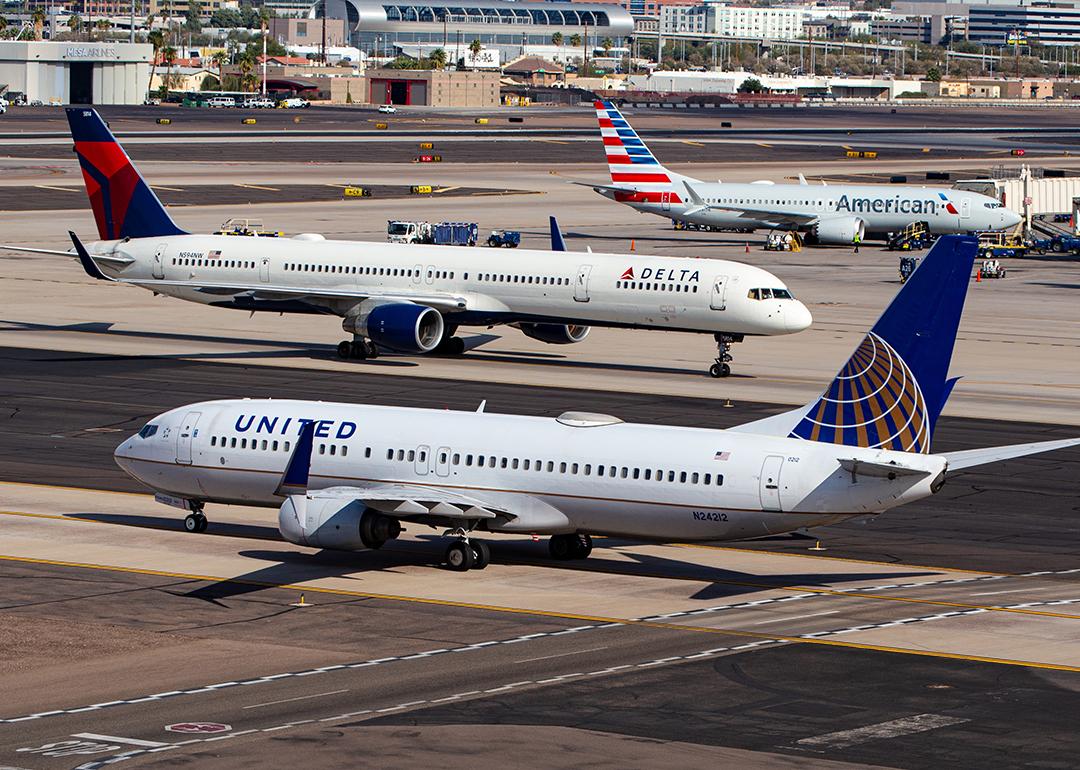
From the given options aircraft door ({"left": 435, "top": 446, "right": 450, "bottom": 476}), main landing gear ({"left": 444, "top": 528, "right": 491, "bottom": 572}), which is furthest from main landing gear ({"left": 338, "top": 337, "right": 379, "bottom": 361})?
main landing gear ({"left": 444, "top": 528, "right": 491, "bottom": 572})

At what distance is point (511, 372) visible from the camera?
246ft

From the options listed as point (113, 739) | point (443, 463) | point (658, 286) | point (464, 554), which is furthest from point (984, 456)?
point (658, 286)

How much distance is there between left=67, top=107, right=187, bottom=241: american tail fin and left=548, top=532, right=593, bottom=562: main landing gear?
41.7 metres

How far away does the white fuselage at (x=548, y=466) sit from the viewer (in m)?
39.9

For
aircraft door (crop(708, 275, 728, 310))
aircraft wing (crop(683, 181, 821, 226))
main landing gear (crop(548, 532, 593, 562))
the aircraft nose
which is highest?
aircraft wing (crop(683, 181, 821, 226))

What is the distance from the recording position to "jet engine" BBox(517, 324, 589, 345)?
257ft

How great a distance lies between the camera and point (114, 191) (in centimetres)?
8194

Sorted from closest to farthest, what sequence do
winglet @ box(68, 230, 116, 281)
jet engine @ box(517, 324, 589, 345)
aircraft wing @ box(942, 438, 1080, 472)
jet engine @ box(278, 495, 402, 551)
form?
aircraft wing @ box(942, 438, 1080, 472) → jet engine @ box(278, 495, 402, 551) → jet engine @ box(517, 324, 589, 345) → winglet @ box(68, 230, 116, 281)

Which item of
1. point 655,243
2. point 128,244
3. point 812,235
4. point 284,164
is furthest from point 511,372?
point 284,164

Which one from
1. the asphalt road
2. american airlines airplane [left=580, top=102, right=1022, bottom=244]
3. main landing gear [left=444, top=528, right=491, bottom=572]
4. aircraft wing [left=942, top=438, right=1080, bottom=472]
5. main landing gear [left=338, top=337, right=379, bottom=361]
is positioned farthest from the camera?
american airlines airplane [left=580, top=102, right=1022, bottom=244]

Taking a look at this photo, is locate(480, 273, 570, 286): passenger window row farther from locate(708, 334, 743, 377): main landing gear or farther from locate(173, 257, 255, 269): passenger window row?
locate(173, 257, 255, 269): passenger window row

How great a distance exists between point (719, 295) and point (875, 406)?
32981 millimetres

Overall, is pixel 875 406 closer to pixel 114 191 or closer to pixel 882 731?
pixel 882 731

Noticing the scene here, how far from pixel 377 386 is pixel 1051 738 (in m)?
42.8
